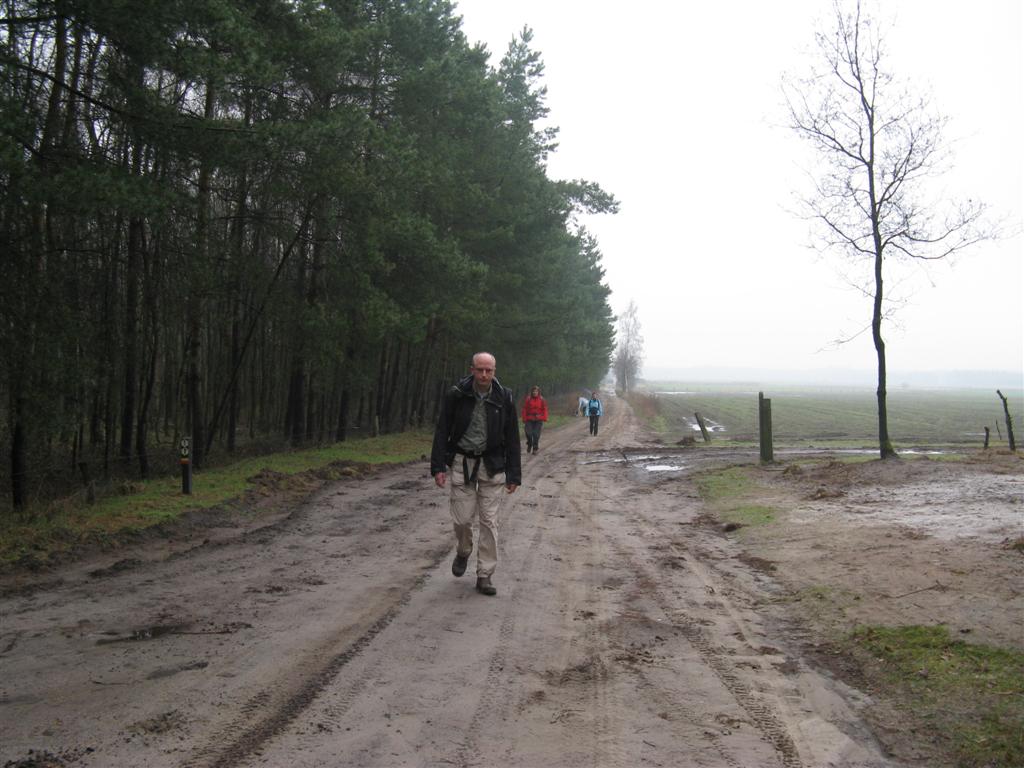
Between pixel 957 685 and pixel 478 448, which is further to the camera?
pixel 478 448

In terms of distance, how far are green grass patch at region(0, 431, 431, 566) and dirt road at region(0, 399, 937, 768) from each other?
2.97 feet

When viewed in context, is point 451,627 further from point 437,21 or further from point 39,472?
point 437,21

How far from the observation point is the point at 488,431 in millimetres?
6859

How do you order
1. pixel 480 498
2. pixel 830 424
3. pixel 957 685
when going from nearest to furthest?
pixel 957 685, pixel 480 498, pixel 830 424

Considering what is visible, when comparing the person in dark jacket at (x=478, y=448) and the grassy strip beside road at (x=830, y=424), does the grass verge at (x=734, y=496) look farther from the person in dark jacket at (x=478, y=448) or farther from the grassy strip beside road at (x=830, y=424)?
the grassy strip beside road at (x=830, y=424)

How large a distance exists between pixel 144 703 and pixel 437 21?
22107 millimetres

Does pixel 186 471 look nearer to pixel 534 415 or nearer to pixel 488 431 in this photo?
pixel 488 431

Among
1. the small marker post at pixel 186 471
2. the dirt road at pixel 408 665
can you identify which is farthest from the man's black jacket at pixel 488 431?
the small marker post at pixel 186 471

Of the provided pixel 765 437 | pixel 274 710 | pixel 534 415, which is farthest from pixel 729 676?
pixel 534 415

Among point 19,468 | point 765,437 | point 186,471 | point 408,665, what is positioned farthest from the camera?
point 765,437

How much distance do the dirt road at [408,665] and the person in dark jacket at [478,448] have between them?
74cm

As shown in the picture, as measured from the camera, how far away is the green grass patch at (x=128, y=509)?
8.08 m

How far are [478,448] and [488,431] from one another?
0.18m

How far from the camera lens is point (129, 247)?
48.5 feet
